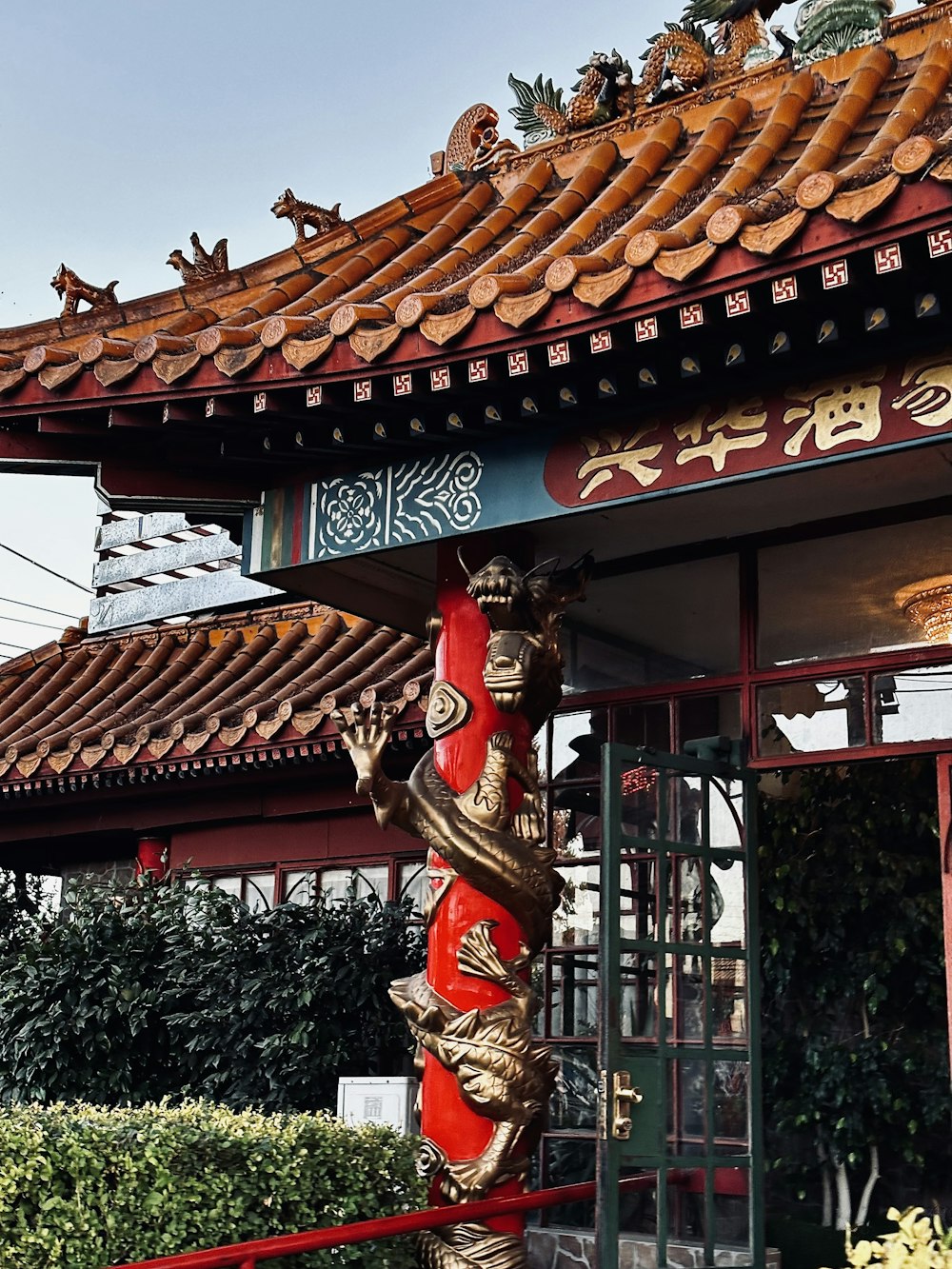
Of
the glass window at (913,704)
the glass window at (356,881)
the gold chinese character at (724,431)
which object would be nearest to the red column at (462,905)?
the gold chinese character at (724,431)

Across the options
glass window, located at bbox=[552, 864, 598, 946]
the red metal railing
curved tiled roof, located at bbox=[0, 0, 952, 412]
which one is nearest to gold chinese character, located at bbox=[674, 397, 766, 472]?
curved tiled roof, located at bbox=[0, 0, 952, 412]

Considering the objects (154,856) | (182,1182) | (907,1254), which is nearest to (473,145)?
(182,1182)

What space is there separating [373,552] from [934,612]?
6.59 feet

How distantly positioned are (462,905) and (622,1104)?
0.84m

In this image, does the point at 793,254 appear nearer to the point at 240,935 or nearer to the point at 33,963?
the point at 240,935

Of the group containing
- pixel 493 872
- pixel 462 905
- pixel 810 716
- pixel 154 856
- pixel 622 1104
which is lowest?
pixel 622 1104

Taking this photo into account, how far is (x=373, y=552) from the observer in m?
5.61

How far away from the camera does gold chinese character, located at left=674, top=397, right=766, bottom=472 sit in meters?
4.74

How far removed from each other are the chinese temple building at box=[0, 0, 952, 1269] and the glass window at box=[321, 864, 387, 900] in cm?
194

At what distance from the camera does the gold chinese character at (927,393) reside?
4395 mm

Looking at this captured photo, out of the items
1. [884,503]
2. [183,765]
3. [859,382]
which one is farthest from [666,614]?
[183,765]

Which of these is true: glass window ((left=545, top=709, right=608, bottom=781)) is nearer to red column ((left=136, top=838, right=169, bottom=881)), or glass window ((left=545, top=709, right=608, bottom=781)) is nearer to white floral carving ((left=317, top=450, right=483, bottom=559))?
white floral carving ((left=317, top=450, right=483, bottom=559))

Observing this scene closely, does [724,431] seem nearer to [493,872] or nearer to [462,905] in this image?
[493,872]

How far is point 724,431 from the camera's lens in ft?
15.8
